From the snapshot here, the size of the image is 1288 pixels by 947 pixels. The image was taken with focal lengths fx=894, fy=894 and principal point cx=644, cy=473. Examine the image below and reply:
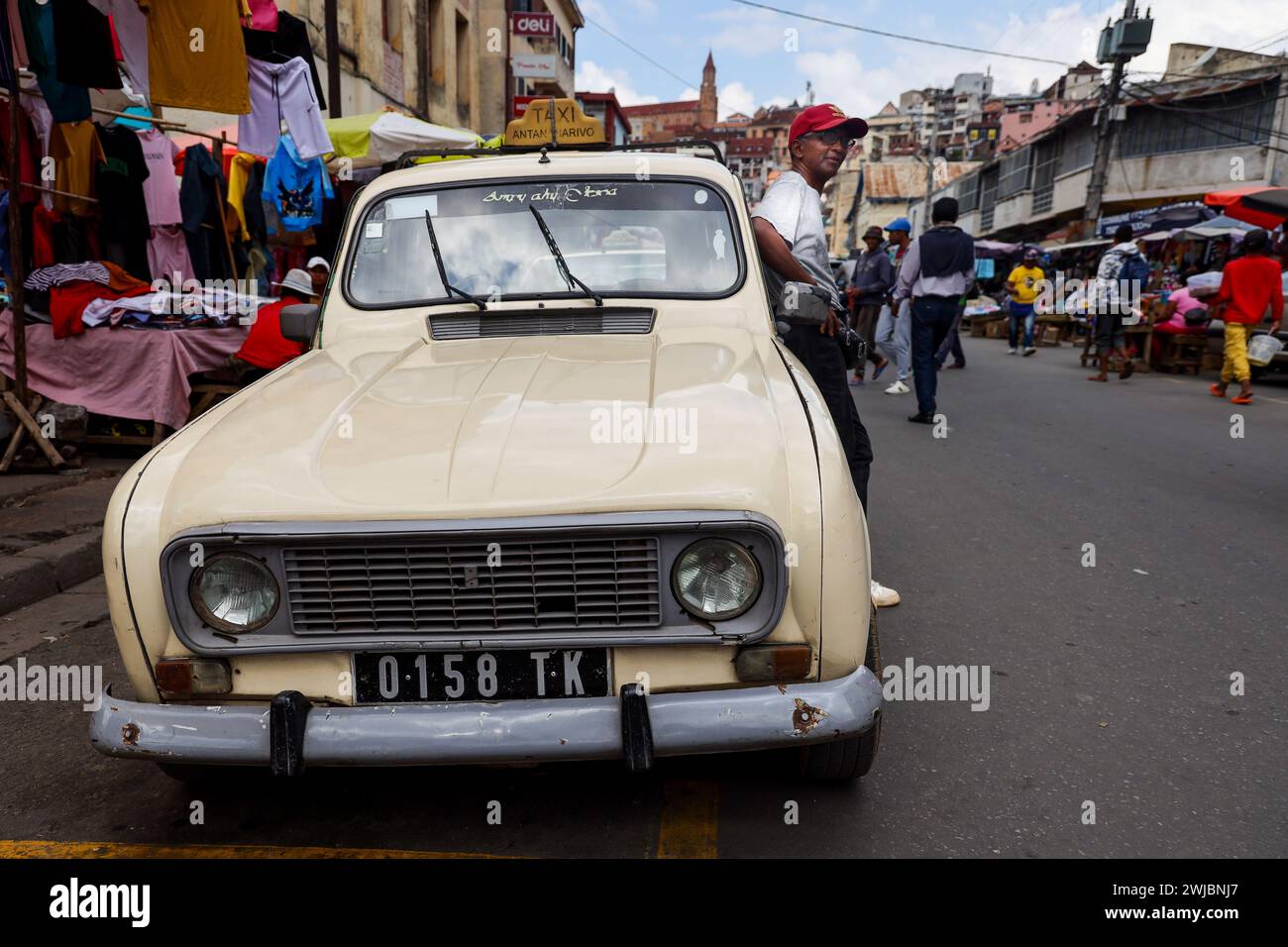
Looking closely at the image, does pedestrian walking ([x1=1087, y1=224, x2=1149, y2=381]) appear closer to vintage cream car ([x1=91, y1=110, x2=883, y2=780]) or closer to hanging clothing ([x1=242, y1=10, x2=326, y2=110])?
hanging clothing ([x1=242, y1=10, x2=326, y2=110])

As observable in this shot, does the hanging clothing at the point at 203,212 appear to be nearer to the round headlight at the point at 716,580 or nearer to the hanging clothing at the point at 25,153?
the hanging clothing at the point at 25,153

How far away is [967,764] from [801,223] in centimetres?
219

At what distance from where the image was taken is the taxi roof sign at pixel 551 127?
499cm

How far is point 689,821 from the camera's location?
2330mm

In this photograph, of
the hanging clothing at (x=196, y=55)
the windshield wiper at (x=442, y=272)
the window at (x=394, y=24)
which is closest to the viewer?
the windshield wiper at (x=442, y=272)

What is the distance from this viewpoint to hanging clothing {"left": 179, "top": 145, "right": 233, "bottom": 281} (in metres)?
7.40

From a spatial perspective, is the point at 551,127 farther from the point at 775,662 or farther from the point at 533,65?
the point at 533,65

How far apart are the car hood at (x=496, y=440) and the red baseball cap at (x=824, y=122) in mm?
1542

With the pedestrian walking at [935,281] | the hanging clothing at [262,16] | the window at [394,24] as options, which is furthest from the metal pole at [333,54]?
the window at [394,24]
